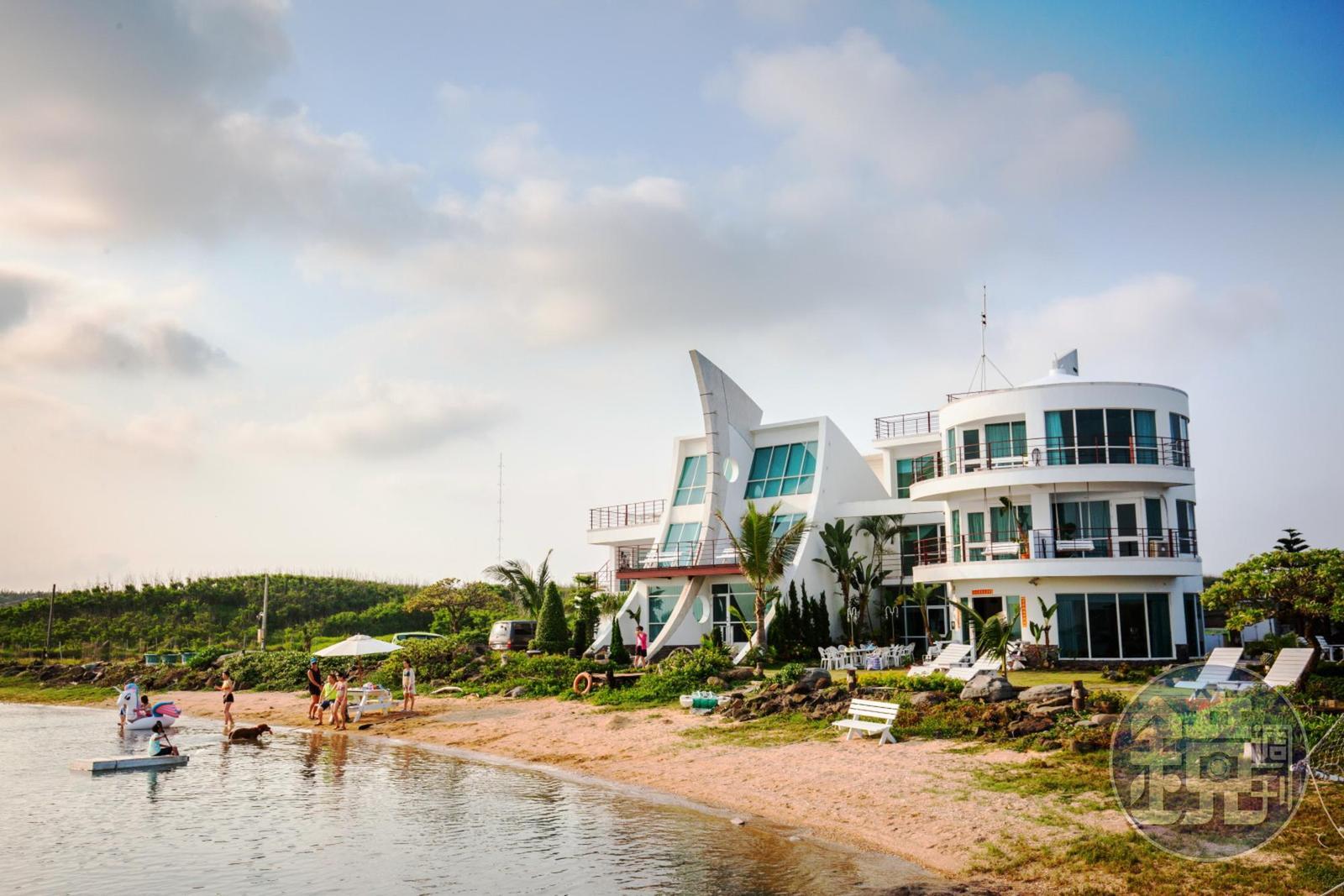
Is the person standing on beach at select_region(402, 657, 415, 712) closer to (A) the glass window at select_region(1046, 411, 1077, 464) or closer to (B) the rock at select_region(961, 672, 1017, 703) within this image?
(B) the rock at select_region(961, 672, 1017, 703)

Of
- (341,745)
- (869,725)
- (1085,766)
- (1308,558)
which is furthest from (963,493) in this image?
(341,745)

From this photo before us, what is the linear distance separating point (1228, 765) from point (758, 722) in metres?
10.8

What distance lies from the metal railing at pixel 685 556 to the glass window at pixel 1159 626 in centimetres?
1358

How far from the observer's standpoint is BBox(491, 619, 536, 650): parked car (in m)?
43.3

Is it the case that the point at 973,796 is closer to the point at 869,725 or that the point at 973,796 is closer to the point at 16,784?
the point at 869,725

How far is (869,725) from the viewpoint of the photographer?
20062 millimetres

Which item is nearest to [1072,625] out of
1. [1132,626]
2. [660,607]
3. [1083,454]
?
[1132,626]

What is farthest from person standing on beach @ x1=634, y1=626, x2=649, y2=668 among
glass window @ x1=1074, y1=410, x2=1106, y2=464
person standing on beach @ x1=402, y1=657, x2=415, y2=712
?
glass window @ x1=1074, y1=410, x2=1106, y2=464

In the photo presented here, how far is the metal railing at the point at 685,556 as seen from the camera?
37.8 m

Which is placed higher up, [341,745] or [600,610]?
[600,610]

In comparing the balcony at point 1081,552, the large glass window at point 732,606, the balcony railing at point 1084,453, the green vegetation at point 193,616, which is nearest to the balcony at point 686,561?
the large glass window at point 732,606

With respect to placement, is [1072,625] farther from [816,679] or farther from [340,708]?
[340,708]

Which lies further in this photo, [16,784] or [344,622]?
[344,622]

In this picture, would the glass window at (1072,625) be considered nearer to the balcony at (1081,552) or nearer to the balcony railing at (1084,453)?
the balcony at (1081,552)
